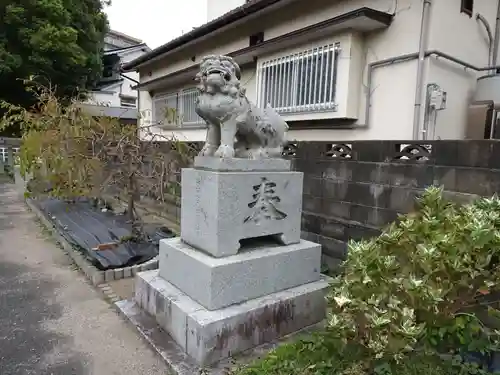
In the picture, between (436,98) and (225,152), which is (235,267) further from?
(436,98)

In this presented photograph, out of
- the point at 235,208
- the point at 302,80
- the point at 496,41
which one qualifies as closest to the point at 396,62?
the point at 302,80

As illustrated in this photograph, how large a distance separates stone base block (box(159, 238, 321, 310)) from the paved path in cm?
67

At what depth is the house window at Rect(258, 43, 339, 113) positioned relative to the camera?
17.8 feet

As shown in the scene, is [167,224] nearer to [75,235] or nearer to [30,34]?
[75,235]

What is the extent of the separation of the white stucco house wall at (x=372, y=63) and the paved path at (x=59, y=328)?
4349 mm

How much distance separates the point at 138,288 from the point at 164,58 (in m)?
8.47

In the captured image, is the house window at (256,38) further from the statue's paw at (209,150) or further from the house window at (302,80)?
the statue's paw at (209,150)

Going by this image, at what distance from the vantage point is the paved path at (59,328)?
8.77 ft

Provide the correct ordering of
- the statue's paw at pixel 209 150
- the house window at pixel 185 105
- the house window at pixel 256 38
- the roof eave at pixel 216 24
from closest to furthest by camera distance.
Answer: the statue's paw at pixel 209 150 → the roof eave at pixel 216 24 → the house window at pixel 256 38 → the house window at pixel 185 105

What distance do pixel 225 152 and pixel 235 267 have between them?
1.05 meters

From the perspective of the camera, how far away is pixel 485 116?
5.05 metres

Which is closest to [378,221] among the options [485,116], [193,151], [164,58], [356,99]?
[356,99]

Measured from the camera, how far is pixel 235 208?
3.00 meters

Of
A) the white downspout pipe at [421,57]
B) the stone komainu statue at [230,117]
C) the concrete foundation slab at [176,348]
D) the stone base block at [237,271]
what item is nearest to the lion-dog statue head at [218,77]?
the stone komainu statue at [230,117]
